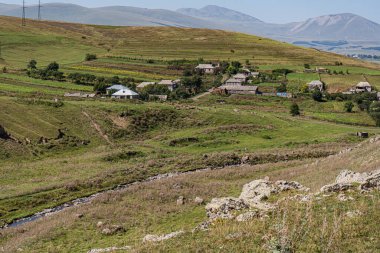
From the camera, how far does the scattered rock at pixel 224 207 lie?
93.5 feet

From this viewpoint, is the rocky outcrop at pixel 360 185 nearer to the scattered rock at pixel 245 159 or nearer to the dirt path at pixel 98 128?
the scattered rock at pixel 245 159

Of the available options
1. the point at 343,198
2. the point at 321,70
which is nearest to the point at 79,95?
the point at 343,198

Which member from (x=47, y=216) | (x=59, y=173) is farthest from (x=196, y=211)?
(x=59, y=173)

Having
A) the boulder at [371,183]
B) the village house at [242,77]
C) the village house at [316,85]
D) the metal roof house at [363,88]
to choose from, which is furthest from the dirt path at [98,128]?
the metal roof house at [363,88]

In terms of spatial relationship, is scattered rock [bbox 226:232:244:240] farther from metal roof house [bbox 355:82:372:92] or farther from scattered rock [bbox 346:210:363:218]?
metal roof house [bbox 355:82:372:92]

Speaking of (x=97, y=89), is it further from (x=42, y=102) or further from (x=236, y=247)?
(x=236, y=247)

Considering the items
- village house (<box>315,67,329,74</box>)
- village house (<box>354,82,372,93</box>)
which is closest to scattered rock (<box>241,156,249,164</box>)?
village house (<box>354,82,372,93</box>)

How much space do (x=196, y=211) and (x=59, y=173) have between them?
81.9ft

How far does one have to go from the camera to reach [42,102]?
81062mm

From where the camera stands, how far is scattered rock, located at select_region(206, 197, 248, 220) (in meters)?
28.5

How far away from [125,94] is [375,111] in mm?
53660

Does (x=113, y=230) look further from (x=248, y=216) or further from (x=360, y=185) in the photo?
(x=360, y=185)

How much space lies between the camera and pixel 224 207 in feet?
98.1

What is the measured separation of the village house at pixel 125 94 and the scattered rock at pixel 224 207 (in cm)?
7294
